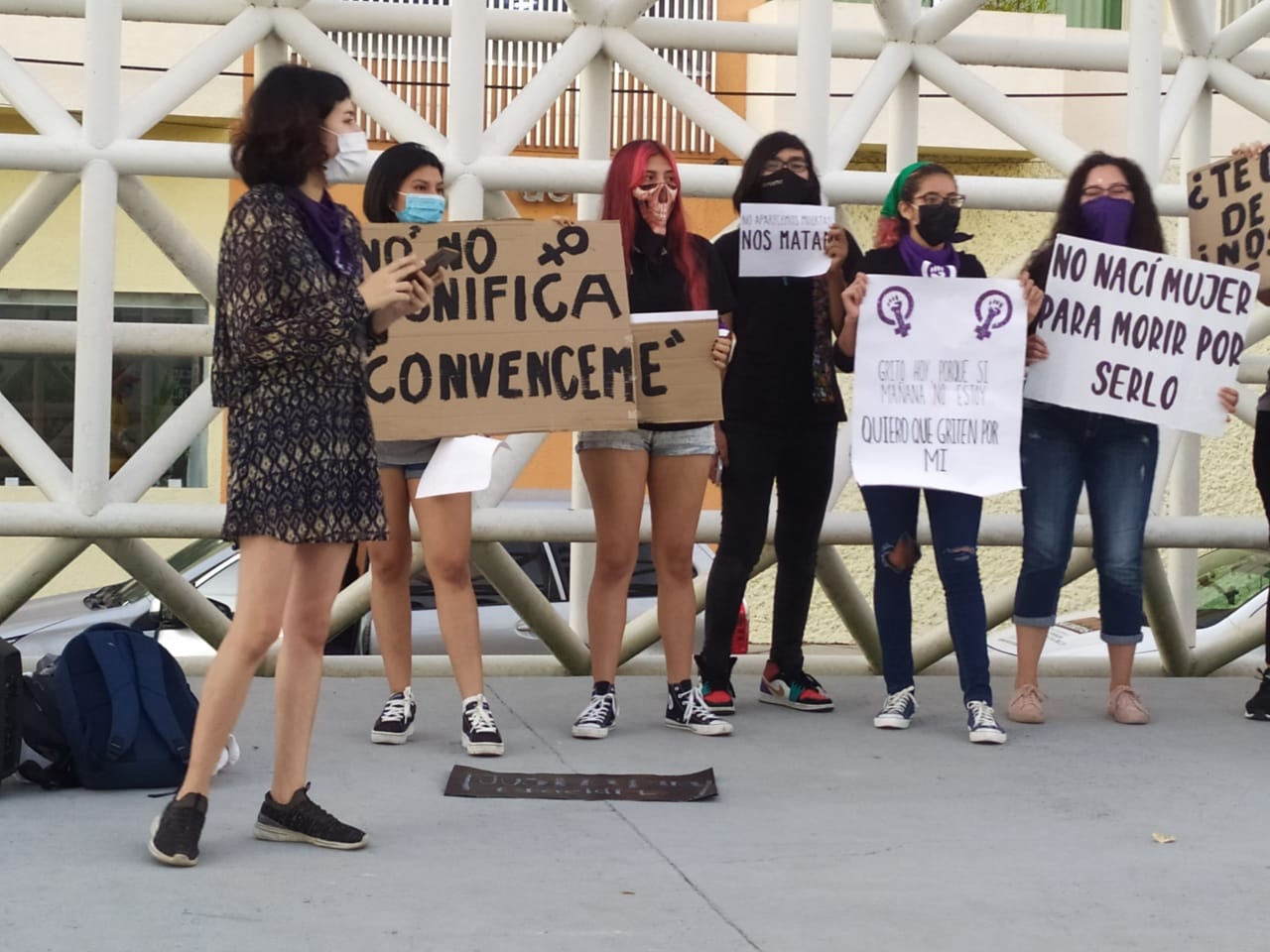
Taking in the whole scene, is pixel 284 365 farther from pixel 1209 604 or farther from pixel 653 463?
pixel 1209 604

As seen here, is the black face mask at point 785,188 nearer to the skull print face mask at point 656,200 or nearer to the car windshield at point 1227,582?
the skull print face mask at point 656,200

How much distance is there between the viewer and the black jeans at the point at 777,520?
7.09 meters

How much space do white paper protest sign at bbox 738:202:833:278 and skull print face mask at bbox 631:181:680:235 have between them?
286 mm

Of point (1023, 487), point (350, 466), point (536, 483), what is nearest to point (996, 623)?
point (1023, 487)

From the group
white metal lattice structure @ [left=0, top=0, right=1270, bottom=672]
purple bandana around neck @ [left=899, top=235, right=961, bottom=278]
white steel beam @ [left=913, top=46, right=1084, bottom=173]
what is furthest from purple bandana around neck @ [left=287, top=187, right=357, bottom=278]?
white steel beam @ [left=913, top=46, right=1084, bottom=173]

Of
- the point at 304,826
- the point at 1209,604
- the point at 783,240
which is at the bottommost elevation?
the point at 1209,604

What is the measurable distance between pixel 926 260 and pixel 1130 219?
0.79 meters

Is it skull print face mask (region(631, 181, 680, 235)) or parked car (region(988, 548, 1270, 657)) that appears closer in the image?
skull print face mask (region(631, 181, 680, 235))

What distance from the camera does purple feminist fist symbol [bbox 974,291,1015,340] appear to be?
22.9ft

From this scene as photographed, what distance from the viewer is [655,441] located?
22.3 feet

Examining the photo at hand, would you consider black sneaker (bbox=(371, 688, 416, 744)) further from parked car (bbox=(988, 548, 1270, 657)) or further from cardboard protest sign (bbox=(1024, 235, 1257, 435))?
parked car (bbox=(988, 548, 1270, 657))

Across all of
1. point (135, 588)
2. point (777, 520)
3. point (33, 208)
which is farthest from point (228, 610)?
point (777, 520)

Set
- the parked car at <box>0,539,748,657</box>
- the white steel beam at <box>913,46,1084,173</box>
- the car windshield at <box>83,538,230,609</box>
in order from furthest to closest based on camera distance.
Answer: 1. the car windshield at <box>83,538,230,609</box>
2. the parked car at <box>0,539,748,657</box>
3. the white steel beam at <box>913,46,1084,173</box>

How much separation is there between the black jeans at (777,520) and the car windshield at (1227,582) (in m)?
4.62
